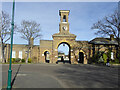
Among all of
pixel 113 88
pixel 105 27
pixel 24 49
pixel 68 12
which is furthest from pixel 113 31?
pixel 24 49

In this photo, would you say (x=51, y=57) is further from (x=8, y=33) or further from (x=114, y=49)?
(x=114, y=49)

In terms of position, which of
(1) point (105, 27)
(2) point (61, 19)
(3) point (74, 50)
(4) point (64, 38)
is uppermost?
(2) point (61, 19)

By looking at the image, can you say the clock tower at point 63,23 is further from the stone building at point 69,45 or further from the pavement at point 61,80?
the pavement at point 61,80

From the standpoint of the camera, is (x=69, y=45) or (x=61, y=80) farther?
(x=69, y=45)

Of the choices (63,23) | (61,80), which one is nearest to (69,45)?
(63,23)

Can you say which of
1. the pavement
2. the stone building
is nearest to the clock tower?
the stone building

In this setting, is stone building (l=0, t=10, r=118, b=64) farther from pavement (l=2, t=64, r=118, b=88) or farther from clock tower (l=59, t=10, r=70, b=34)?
pavement (l=2, t=64, r=118, b=88)

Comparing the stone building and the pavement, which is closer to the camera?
the pavement

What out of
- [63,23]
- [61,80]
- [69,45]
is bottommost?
[61,80]

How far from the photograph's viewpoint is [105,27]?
23016mm

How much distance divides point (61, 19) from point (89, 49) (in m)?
10.9

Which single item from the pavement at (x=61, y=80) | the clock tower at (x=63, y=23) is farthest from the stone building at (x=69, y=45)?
the pavement at (x=61, y=80)

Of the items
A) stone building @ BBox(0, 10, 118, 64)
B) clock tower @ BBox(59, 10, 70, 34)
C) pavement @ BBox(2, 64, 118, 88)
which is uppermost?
clock tower @ BBox(59, 10, 70, 34)

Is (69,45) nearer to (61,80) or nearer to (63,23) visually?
(63,23)
